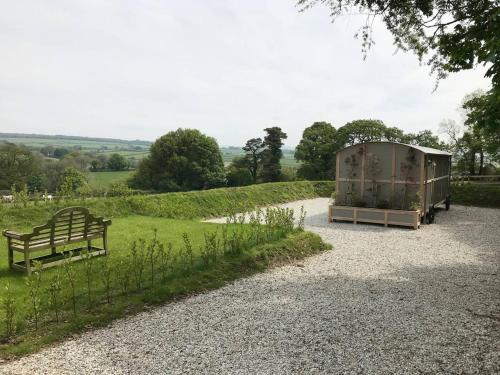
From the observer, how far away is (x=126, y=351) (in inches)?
181

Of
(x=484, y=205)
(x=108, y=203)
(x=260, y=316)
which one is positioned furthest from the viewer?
(x=484, y=205)

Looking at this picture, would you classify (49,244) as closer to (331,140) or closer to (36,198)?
(36,198)

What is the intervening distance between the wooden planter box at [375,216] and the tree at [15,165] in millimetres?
37527

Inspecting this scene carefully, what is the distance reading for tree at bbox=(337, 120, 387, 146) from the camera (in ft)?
134

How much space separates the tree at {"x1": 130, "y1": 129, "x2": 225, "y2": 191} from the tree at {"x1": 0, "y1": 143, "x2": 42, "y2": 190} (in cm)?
1138

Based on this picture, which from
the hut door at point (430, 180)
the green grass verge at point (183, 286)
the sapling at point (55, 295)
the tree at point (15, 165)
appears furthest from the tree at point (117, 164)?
the sapling at point (55, 295)

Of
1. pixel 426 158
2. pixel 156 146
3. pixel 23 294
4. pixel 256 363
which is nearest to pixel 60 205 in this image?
pixel 23 294

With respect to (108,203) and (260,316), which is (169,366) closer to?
(260,316)

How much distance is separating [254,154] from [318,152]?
1054cm

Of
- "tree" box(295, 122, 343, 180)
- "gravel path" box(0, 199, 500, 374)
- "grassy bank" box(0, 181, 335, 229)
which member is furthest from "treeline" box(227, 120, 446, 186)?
"gravel path" box(0, 199, 500, 374)

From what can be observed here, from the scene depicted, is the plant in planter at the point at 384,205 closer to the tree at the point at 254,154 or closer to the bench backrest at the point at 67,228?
the bench backrest at the point at 67,228

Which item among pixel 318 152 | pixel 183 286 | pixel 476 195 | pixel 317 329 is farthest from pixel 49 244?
pixel 318 152

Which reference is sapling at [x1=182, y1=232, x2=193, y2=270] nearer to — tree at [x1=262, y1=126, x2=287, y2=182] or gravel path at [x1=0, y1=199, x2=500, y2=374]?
Result: gravel path at [x1=0, y1=199, x2=500, y2=374]

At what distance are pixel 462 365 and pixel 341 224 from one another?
428 inches
